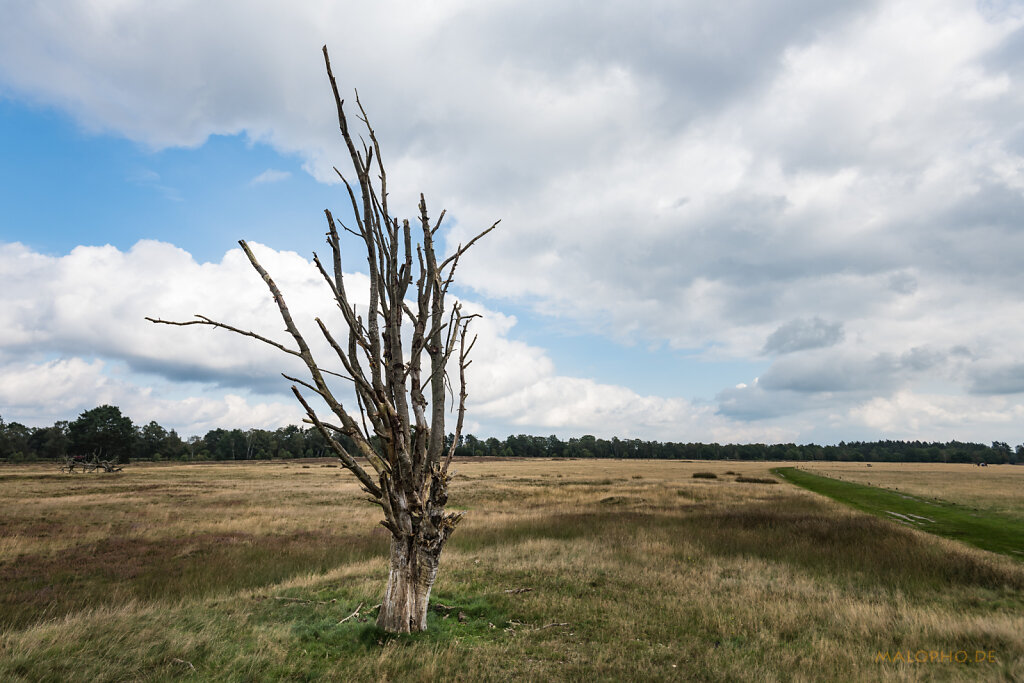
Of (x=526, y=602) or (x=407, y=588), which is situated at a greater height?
(x=407, y=588)

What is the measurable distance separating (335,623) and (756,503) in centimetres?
2778

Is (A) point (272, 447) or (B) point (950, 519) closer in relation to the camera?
Answer: (B) point (950, 519)

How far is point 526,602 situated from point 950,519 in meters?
25.5

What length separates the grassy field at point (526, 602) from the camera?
21.5ft

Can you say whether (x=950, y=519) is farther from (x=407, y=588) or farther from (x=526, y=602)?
(x=407, y=588)

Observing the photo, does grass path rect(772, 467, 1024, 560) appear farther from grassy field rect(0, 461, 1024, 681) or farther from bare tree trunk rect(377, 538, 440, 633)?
bare tree trunk rect(377, 538, 440, 633)

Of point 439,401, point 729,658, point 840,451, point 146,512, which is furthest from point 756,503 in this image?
point 840,451

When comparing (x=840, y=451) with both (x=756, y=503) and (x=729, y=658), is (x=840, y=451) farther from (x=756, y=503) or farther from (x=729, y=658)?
(x=729, y=658)

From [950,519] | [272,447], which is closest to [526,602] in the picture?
[950,519]

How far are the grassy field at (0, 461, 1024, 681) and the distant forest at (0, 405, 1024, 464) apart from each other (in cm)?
5601

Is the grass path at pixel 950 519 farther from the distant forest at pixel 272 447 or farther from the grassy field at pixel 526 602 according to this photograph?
the distant forest at pixel 272 447

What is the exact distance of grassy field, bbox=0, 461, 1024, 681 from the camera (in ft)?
21.5

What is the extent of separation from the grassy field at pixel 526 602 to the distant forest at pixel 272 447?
184ft

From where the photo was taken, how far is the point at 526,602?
962 cm
